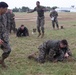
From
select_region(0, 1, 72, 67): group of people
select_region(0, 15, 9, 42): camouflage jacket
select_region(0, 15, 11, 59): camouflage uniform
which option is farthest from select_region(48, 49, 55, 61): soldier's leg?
select_region(0, 15, 9, 42): camouflage jacket

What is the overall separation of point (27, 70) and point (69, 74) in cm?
121

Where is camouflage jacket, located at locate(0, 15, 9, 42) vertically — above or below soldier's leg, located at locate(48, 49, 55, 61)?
above

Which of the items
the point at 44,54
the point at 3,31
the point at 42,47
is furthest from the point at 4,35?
the point at 44,54

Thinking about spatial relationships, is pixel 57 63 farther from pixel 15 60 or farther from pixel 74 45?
pixel 74 45

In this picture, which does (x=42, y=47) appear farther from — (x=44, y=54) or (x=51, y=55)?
(x=51, y=55)

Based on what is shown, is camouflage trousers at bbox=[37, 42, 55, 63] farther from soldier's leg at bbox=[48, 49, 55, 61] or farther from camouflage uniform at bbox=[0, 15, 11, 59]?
camouflage uniform at bbox=[0, 15, 11, 59]

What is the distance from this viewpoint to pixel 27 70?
26.7ft

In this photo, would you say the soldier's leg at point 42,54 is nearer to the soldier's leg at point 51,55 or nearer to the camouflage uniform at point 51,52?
the camouflage uniform at point 51,52

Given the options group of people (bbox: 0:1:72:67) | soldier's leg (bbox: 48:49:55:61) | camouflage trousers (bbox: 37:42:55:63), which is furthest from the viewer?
camouflage trousers (bbox: 37:42:55:63)

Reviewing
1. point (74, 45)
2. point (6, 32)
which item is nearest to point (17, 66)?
point (6, 32)

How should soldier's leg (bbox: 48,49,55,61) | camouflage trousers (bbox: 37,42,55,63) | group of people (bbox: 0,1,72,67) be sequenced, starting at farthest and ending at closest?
camouflage trousers (bbox: 37,42,55,63), soldier's leg (bbox: 48,49,55,61), group of people (bbox: 0,1,72,67)

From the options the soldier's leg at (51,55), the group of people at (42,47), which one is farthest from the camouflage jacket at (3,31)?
the soldier's leg at (51,55)

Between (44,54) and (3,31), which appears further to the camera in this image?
(44,54)

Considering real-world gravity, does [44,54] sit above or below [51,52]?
below
